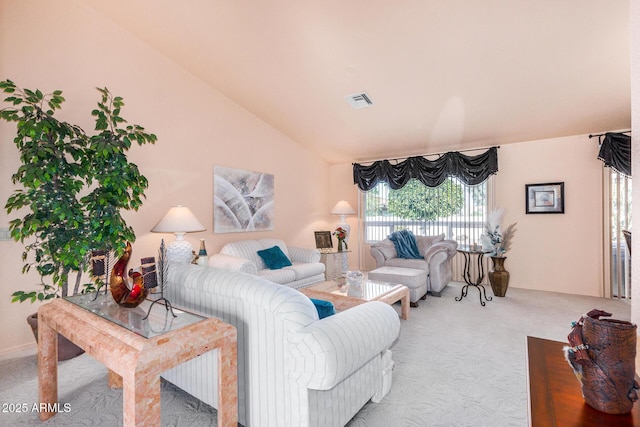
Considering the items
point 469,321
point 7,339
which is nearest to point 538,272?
point 469,321

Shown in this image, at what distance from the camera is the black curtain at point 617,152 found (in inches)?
150

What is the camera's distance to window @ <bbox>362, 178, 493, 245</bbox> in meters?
5.13

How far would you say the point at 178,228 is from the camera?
10.6ft

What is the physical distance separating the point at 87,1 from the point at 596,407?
15.1 ft

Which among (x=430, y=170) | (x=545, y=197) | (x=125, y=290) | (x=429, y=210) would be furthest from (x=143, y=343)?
(x=545, y=197)

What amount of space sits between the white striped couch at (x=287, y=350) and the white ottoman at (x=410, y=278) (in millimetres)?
2093

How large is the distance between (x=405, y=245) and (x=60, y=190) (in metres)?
4.19

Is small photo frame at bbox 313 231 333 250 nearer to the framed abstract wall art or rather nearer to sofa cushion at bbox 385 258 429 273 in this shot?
the framed abstract wall art

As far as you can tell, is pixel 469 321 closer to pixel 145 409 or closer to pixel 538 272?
pixel 538 272

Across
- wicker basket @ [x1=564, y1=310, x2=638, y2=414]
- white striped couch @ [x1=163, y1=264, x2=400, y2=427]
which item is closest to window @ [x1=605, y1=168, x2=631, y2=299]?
white striped couch @ [x1=163, y1=264, x2=400, y2=427]

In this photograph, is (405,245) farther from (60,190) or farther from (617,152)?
(60,190)

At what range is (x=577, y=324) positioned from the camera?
867mm

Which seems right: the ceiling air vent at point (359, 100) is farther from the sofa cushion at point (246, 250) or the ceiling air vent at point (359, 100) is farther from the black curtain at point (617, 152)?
the black curtain at point (617, 152)

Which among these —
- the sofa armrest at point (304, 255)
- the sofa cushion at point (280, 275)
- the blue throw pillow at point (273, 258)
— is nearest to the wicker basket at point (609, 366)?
the sofa cushion at point (280, 275)
